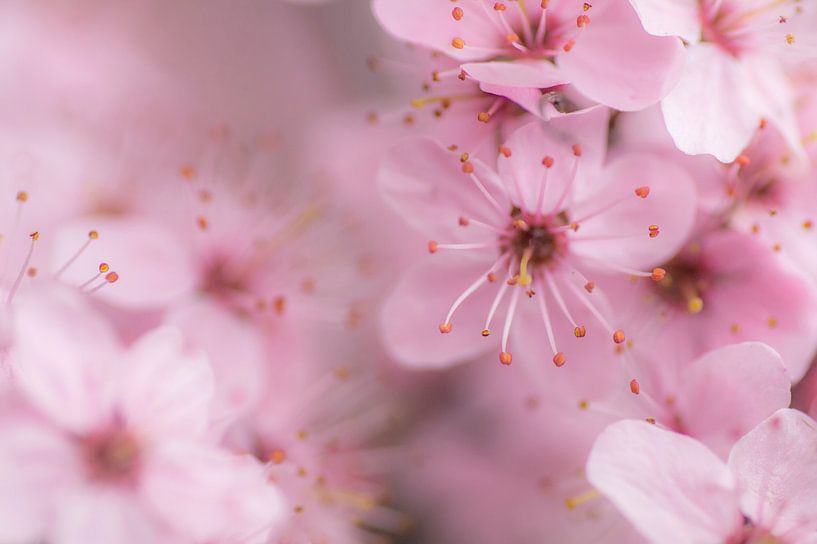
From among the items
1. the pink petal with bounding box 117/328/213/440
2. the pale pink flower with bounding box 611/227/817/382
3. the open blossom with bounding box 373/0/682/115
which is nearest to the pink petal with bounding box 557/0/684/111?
the open blossom with bounding box 373/0/682/115

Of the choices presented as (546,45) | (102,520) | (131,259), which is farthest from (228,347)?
(546,45)

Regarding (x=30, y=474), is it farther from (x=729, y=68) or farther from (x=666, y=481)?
Answer: (x=729, y=68)

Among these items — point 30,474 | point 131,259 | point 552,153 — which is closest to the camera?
point 30,474

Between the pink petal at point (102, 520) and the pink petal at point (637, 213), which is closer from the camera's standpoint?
the pink petal at point (102, 520)

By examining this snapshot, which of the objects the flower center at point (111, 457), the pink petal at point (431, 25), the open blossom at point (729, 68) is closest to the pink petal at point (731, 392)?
the open blossom at point (729, 68)

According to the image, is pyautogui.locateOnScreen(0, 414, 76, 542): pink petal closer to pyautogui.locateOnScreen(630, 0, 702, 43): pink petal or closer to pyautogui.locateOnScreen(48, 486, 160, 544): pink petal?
pyautogui.locateOnScreen(48, 486, 160, 544): pink petal

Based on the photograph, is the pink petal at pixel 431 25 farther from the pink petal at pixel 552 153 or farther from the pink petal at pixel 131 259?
the pink petal at pixel 131 259

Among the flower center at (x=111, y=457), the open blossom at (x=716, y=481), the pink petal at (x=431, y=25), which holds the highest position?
the pink petal at (x=431, y=25)
